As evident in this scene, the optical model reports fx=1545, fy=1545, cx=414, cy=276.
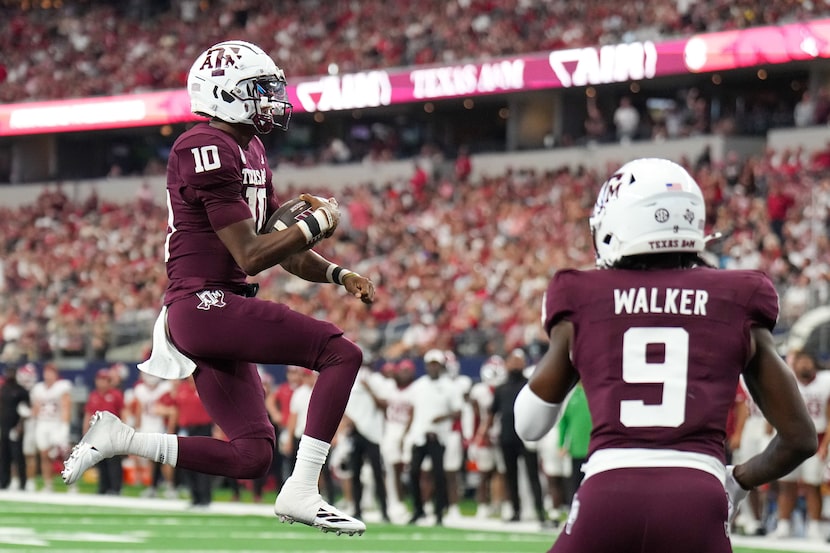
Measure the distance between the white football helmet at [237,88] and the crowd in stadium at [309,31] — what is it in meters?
17.0

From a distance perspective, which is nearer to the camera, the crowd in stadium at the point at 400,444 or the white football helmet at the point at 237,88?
the white football helmet at the point at 237,88

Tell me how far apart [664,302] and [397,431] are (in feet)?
40.9

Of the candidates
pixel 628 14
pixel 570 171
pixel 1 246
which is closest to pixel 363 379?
pixel 570 171

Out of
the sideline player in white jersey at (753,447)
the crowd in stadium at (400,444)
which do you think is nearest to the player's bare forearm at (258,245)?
the crowd in stadium at (400,444)

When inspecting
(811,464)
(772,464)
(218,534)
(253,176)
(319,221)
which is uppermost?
(253,176)

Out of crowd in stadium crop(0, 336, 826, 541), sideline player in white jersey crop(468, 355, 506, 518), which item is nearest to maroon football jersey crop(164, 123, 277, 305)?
crowd in stadium crop(0, 336, 826, 541)

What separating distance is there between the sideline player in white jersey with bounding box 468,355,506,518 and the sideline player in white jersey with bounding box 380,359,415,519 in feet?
2.44

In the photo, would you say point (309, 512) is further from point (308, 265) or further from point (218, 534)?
point (218, 534)

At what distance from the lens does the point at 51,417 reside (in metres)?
19.9

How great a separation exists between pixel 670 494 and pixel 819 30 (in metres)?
18.7

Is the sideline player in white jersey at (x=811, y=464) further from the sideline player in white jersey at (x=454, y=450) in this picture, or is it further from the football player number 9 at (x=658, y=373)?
the football player number 9 at (x=658, y=373)

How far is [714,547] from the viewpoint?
12.9 feet

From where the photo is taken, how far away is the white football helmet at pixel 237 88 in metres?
6.08

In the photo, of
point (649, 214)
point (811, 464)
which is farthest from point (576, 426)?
point (649, 214)
